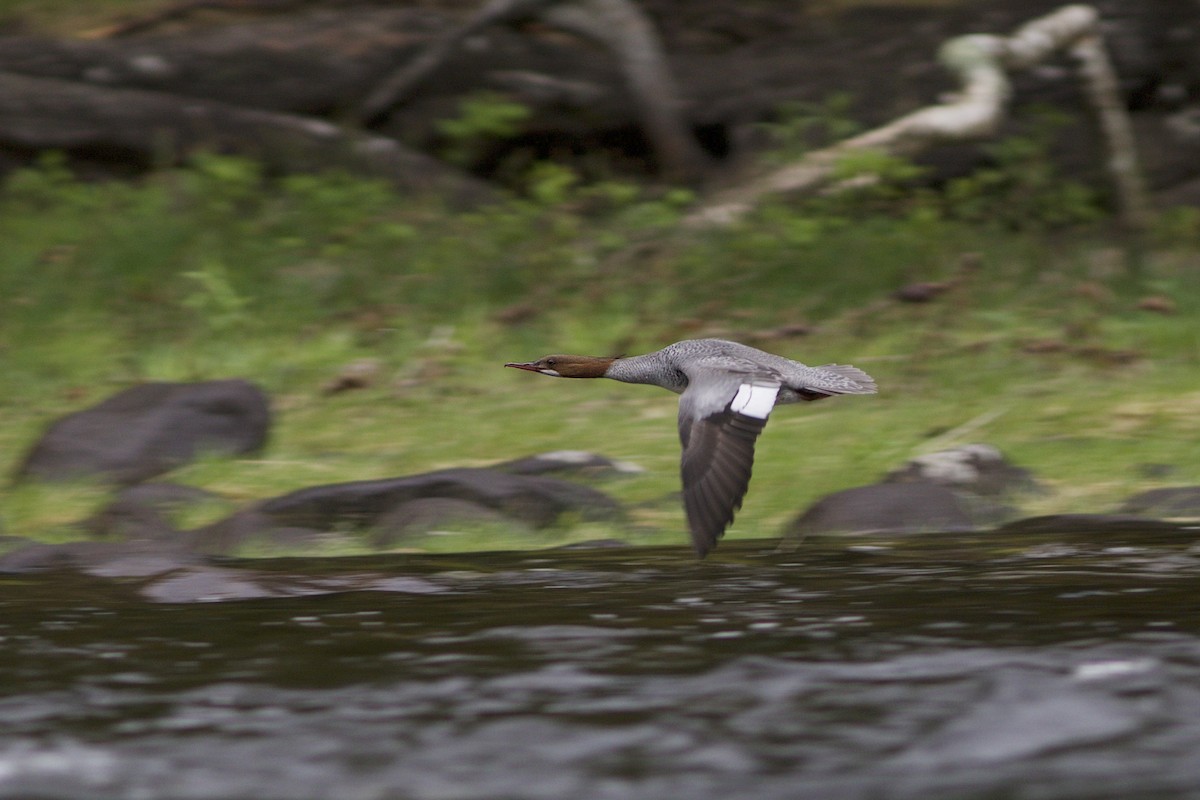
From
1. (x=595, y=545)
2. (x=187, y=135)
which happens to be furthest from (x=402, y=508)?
(x=187, y=135)

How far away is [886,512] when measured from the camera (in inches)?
267

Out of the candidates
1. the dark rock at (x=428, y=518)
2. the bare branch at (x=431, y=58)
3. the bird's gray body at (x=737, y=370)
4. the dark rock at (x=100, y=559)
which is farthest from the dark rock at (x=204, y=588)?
the bare branch at (x=431, y=58)

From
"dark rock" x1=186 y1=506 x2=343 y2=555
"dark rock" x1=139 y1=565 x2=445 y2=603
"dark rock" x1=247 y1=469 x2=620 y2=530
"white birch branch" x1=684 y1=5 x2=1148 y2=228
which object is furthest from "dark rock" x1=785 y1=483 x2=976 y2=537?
"white birch branch" x1=684 y1=5 x2=1148 y2=228

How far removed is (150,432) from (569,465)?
211 centimetres

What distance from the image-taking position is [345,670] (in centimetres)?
452

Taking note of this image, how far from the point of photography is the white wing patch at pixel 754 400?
5805 mm

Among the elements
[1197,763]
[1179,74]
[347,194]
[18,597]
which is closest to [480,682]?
[1197,763]

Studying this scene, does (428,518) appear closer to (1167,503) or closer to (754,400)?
(754,400)

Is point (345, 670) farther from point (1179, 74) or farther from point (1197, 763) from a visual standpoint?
point (1179, 74)

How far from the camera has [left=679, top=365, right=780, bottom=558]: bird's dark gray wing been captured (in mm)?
5293

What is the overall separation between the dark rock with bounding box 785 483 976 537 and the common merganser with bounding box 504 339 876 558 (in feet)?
1.63

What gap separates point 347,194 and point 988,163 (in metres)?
4.72

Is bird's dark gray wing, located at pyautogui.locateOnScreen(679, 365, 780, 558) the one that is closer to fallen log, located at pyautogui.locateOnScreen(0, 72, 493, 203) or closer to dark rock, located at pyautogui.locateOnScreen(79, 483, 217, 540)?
dark rock, located at pyautogui.locateOnScreen(79, 483, 217, 540)

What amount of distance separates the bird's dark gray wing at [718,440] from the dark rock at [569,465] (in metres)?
1.64
